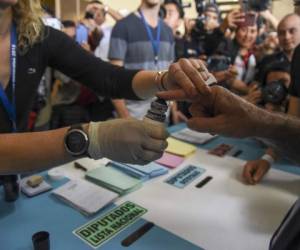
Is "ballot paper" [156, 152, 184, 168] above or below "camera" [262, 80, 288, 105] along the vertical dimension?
below

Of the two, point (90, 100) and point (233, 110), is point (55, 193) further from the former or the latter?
point (90, 100)

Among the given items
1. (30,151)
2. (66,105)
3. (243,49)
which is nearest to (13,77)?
(30,151)

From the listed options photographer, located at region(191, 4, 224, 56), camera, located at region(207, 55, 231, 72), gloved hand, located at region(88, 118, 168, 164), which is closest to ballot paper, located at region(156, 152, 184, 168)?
gloved hand, located at region(88, 118, 168, 164)

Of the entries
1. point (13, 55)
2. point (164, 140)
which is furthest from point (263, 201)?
point (13, 55)

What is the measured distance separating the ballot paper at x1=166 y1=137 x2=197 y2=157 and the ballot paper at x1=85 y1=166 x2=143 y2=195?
Answer: 1.03 feet

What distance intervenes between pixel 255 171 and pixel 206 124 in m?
0.52

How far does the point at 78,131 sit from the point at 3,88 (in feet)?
1.61

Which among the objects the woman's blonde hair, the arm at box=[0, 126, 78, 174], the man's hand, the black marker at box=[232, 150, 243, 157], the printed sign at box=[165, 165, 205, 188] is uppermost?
the man's hand

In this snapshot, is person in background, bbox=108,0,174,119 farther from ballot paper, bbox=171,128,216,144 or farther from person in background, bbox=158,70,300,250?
person in background, bbox=158,70,300,250

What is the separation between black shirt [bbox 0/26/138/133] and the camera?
1.10m

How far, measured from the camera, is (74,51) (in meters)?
1.17

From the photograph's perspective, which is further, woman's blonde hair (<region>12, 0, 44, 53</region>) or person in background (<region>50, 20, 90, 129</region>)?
person in background (<region>50, 20, 90, 129</region>)

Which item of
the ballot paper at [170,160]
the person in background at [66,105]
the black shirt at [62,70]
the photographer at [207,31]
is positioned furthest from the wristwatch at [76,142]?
the photographer at [207,31]

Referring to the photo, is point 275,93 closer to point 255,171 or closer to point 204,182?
point 255,171
